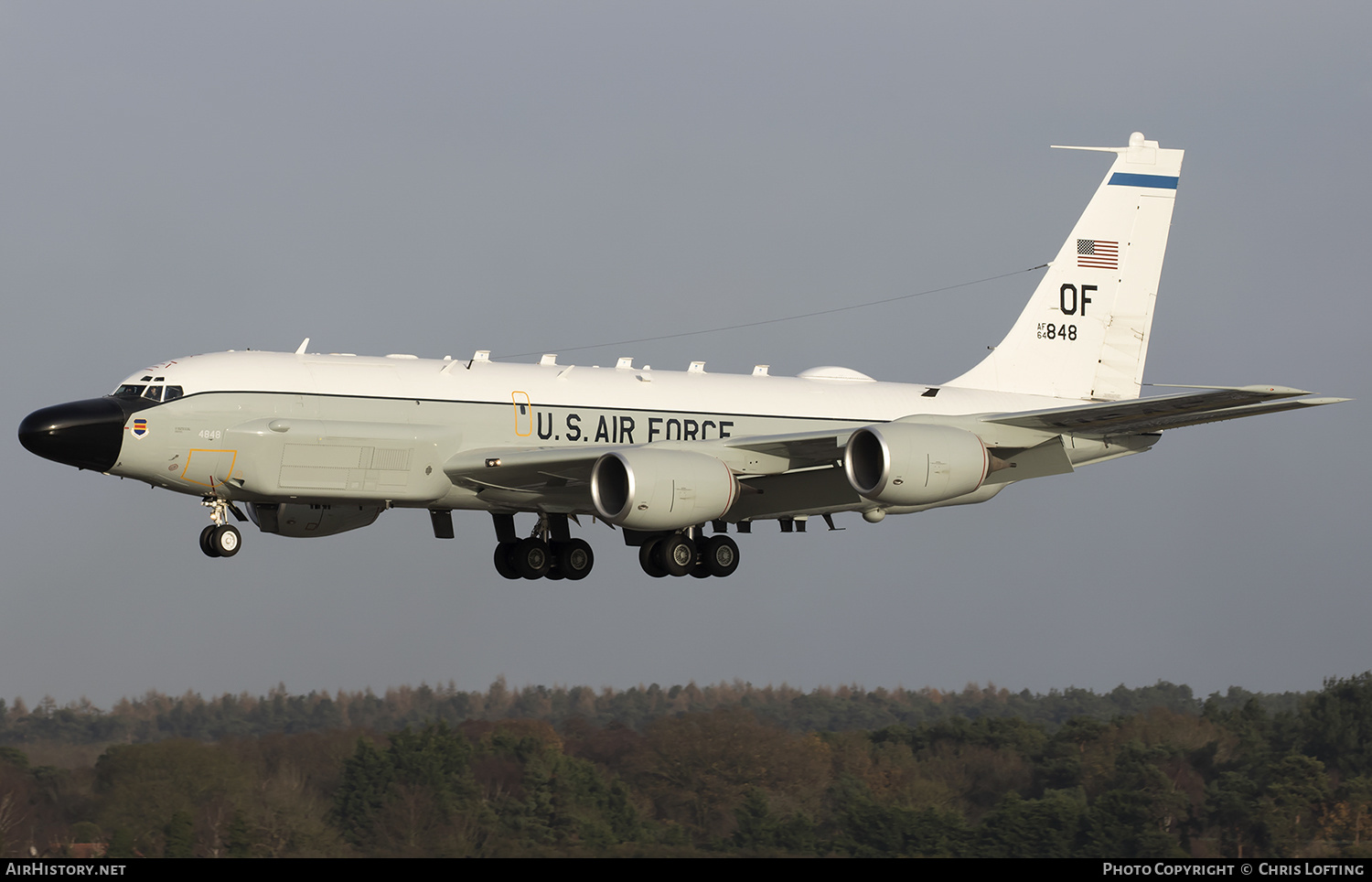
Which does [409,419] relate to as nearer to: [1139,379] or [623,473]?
[623,473]

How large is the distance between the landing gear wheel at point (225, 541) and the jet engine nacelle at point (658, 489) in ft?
22.6

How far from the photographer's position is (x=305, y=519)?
34.3m

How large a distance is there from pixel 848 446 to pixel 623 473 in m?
4.46

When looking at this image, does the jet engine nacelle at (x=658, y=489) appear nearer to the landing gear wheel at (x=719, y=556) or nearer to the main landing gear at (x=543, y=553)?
the landing gear wheel at (x=719, y=556)

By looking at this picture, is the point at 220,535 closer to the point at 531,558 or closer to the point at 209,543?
the point at 209,543

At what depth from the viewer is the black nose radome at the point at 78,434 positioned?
2819 centimetres

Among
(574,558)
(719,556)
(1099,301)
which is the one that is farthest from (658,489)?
(1099,301)

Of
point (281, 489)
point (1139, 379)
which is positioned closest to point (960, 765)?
point (1139, 379)

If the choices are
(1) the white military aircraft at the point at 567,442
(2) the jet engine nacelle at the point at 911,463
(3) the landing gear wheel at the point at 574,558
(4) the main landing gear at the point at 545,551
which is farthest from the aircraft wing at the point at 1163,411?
(3) the landing gear wheel at the point at 574,558

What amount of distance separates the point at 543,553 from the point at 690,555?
4072mm

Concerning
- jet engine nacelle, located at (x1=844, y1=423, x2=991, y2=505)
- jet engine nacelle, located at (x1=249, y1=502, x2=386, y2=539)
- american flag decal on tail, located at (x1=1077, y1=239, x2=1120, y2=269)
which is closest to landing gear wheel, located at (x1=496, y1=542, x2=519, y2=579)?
jet engine nacelle, located at (x1=249, y1=502, x2=386, y2=539)

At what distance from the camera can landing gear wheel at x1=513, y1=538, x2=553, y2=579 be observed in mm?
35969

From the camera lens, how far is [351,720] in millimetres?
37062

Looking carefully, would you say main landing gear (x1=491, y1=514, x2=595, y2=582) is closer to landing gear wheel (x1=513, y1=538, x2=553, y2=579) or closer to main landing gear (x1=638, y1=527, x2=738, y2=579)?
landing gear wheel (x1=513, y1=538, x2=553, y2=579)
